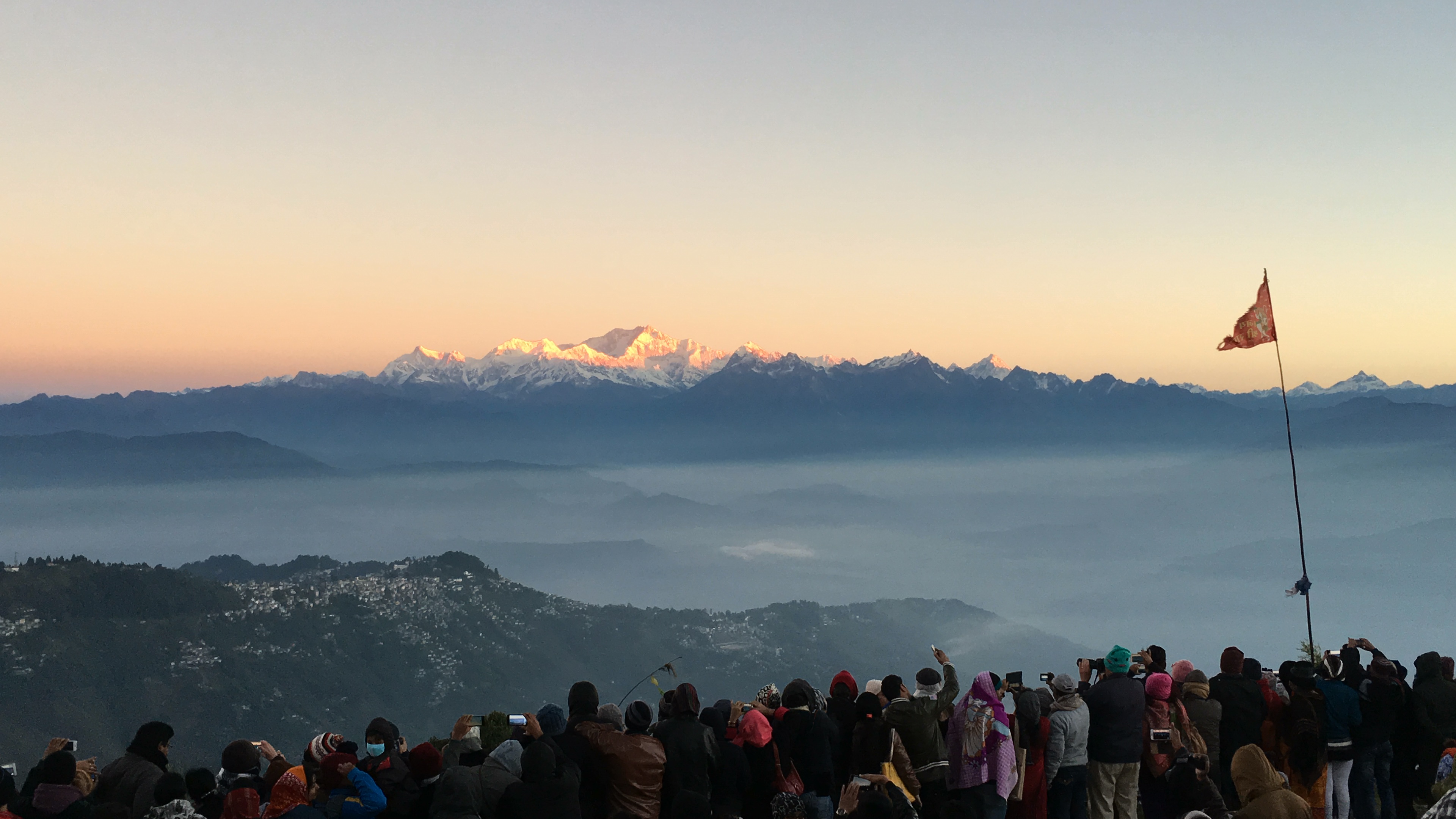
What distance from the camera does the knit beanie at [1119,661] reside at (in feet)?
33.0

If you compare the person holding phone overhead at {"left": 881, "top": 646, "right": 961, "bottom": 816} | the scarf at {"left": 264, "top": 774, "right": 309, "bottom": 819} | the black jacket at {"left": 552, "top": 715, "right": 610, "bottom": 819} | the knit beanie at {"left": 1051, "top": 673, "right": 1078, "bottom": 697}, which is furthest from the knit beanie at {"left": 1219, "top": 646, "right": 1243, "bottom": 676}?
the scarf at {"left": 264, "top": 774, "right": 309, "bottom": 819}

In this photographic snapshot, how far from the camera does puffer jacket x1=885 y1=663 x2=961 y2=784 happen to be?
9727mm

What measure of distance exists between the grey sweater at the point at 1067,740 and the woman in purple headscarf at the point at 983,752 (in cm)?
51

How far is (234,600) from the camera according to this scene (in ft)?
632

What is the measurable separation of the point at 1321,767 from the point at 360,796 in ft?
33.7

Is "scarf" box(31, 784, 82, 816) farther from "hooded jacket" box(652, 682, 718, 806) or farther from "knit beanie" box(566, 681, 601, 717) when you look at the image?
"hooded jacket" box(652, 682, 718, 806)

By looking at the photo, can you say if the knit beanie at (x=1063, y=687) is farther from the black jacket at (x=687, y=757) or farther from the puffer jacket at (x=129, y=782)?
the puffer jacket at (x=129, y=782)

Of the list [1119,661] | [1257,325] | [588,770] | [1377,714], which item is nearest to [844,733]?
[588,770]

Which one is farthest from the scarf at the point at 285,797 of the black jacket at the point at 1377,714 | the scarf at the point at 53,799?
the black jacket at the point at 1377,714

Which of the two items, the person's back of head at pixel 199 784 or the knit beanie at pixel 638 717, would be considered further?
the knit beanie at pixel 638 717

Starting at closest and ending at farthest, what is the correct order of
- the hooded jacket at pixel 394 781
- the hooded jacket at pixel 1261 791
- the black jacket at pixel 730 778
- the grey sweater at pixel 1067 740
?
1. the hooded jacket at pixel 1261 791
2. the hooded jacket at pixel 394 781
3. the black jacket at pixel 730 778
4. the grey sweater at pixel 1067 740

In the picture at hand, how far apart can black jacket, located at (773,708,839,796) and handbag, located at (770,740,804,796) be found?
5cm

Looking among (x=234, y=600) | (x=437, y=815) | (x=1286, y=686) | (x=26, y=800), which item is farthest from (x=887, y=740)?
(x=234, y=600)

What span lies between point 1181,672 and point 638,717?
6.63 metres
